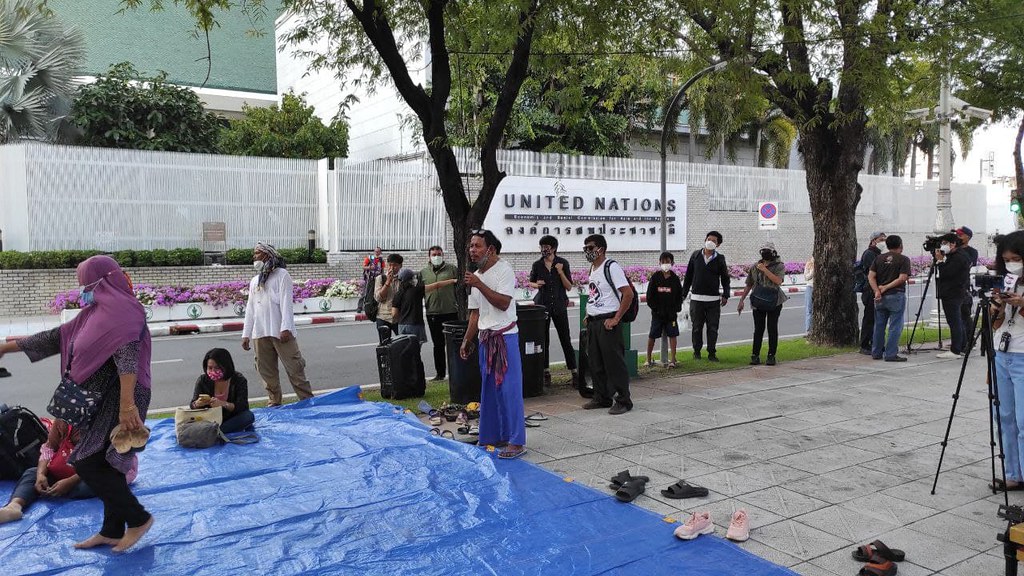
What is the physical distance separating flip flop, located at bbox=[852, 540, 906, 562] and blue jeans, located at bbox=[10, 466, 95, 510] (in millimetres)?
4910

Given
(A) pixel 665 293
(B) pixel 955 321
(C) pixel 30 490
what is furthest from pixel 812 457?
(B) pixel 955 321

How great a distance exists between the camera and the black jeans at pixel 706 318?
38.2 ft

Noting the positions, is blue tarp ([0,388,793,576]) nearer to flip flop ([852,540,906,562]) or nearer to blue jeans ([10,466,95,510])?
blue jeans ([10,466,95,510])

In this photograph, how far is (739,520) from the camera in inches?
192

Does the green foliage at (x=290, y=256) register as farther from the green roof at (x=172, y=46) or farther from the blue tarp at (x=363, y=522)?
the green roof at (x=172, y=46)

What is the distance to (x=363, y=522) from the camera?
5098mm

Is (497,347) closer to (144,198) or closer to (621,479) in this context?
(621,479)

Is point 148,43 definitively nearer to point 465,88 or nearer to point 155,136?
point 155,136

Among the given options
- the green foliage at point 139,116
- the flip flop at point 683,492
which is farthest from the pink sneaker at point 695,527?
the green foliage at point 139,116

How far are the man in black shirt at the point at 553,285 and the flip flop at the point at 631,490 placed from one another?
13.3 ft

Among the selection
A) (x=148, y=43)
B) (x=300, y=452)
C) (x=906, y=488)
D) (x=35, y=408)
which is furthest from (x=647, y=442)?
(x=148, y=43)

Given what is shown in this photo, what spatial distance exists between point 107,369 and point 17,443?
193 centimetres

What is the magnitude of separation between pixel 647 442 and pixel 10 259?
18.0 meters

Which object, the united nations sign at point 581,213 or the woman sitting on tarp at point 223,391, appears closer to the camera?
the woman sitting on tarp at point 223,391
